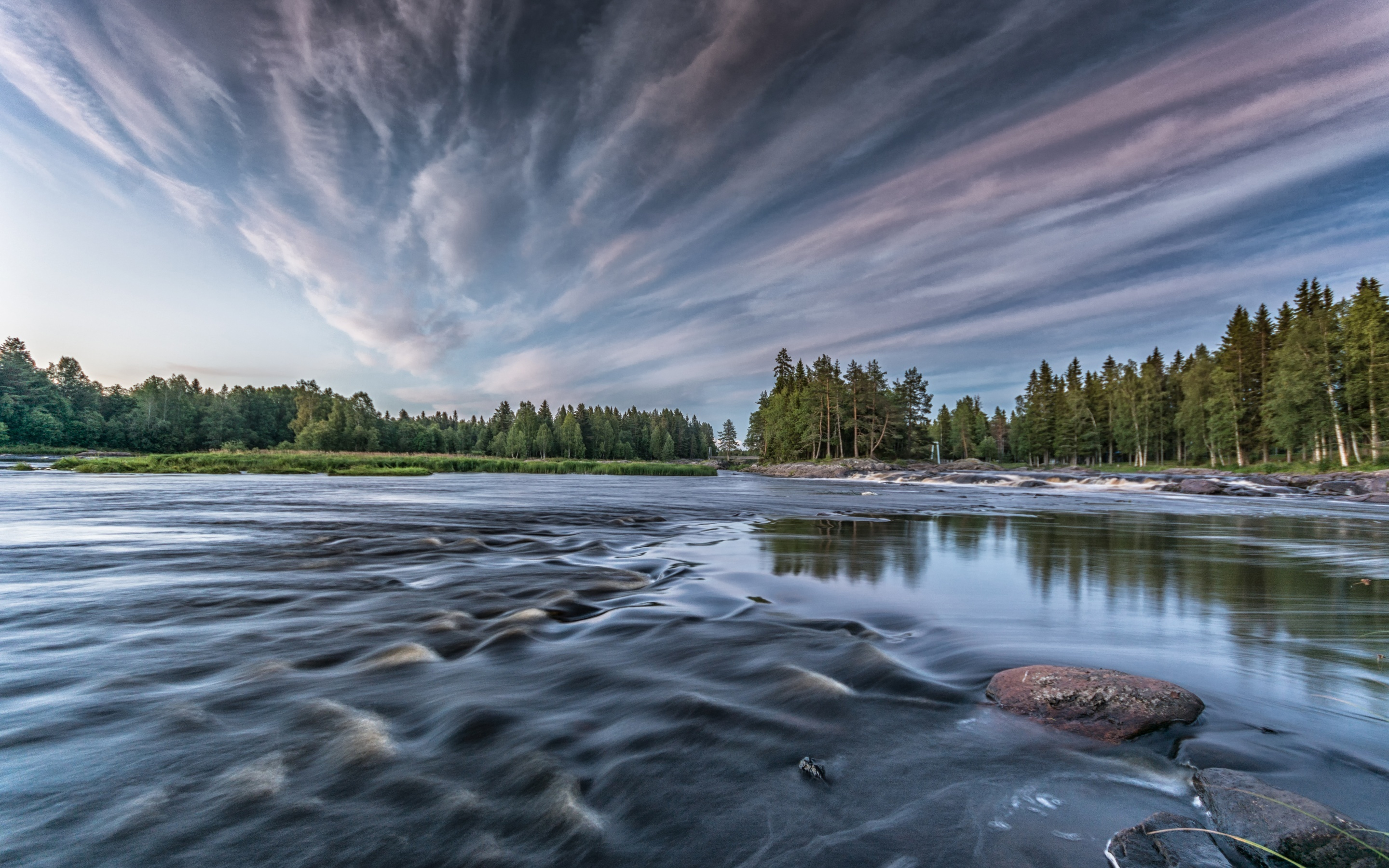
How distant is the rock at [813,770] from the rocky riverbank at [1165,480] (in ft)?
118

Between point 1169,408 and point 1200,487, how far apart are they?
4837 centimetres

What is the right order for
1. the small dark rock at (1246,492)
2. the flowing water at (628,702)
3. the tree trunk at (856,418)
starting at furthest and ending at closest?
the tree trunk at (856,418) < the small dark rock at (1246,492) < the flowing water at (628,702)

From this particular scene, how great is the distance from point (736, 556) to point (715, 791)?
6959 mm

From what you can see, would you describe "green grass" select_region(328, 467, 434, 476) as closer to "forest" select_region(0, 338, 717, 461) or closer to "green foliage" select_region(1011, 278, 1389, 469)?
"forest" select_region(0, 338, 717, 461)

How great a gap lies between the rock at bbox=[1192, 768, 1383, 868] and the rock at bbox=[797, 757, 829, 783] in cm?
155

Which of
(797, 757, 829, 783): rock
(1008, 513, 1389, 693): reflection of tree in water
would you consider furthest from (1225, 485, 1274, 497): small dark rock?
(797, 757, 829, 783): rock

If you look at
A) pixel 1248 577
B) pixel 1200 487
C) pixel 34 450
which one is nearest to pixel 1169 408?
pixel 1200 487

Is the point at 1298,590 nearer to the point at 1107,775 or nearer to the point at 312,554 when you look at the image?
the point at 1107,775

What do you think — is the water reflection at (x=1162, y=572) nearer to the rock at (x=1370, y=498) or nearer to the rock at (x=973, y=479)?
the rock at (x=1370, y=498)

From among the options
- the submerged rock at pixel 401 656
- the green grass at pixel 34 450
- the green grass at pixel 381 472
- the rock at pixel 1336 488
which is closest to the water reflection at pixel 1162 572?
the submerged rock at pixel 401 656

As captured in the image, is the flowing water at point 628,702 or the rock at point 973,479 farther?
the rock at point 973,479

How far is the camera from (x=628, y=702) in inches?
140

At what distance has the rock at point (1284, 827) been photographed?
1.76m

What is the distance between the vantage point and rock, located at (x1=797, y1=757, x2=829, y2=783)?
101 inches
